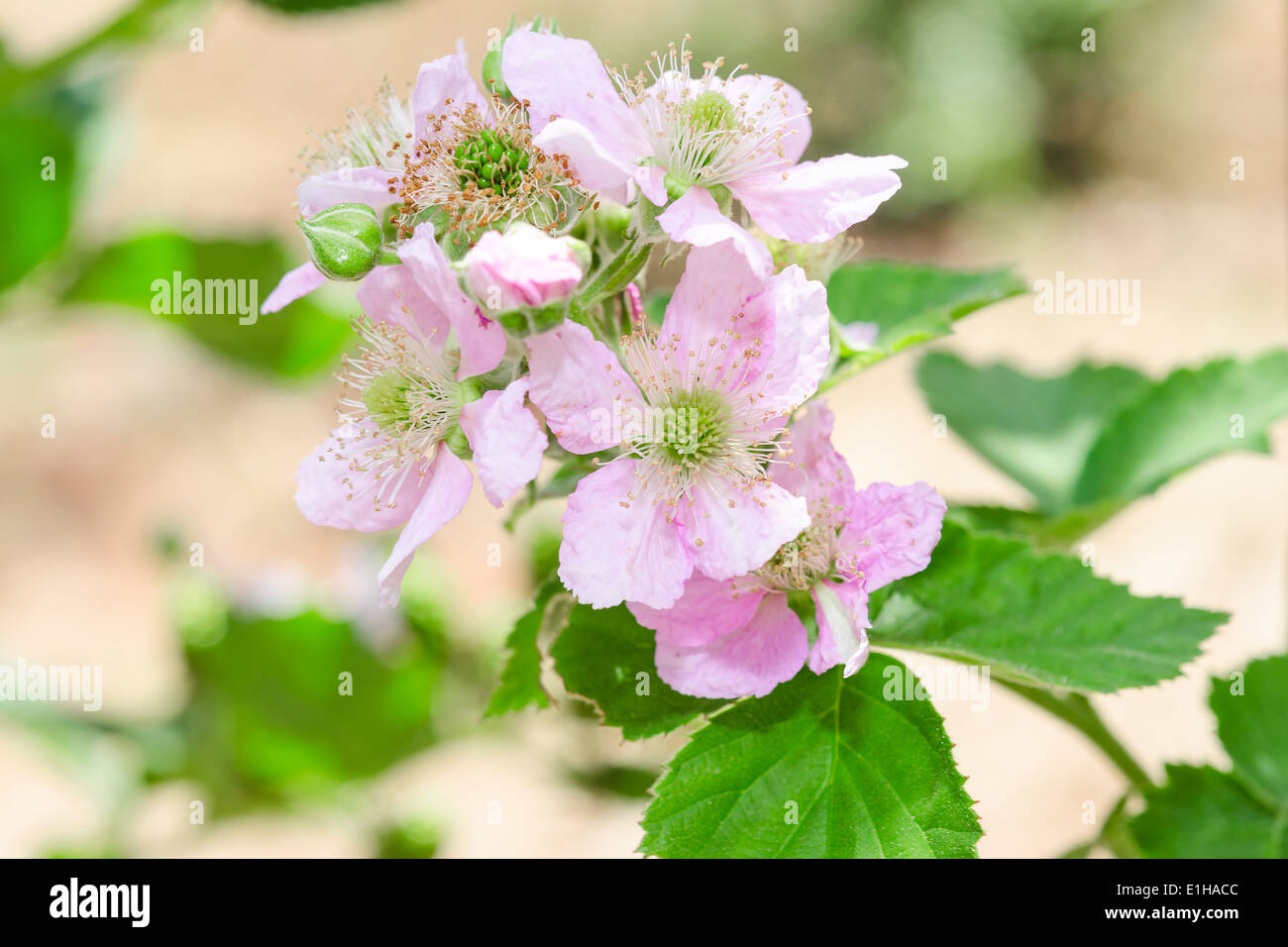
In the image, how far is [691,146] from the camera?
884 millimetres

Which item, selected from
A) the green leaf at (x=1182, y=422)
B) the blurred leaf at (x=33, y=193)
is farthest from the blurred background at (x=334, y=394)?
the green leaf at (x=1182, y=422)

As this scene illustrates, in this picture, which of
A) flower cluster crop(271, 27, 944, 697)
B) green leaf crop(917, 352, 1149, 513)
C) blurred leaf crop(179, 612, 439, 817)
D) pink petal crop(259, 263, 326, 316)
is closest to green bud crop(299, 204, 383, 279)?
flower cluster crop(271, 27, 944, 697)

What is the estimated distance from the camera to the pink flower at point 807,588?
0.85 meters

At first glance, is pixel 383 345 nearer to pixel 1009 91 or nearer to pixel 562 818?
pixel 562 818

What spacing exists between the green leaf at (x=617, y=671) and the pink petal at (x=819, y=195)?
1.09 ft

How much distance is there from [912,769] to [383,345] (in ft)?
1.77

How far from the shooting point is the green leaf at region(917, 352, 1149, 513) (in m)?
1.40

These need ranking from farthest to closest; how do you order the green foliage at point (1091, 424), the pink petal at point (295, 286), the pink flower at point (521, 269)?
the green foliage at point (1091, 424) < the pink petal at point (295, 286) < the pink flower at point (521, 269)

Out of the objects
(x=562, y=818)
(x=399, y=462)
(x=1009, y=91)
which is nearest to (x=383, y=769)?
(x=399, y=462)

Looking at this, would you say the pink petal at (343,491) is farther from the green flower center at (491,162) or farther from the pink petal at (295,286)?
the green flower center at (491,162)

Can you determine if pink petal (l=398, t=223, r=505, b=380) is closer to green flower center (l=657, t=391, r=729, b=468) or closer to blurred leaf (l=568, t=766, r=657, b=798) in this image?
green flower center (l=657, t=391, r=729, b=468)

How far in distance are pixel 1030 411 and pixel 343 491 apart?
94 centimetres

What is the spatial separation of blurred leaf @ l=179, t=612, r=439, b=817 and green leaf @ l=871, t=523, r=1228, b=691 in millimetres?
1248

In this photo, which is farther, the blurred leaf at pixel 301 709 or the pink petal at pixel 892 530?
the blurred leaf at pixel 301 709
